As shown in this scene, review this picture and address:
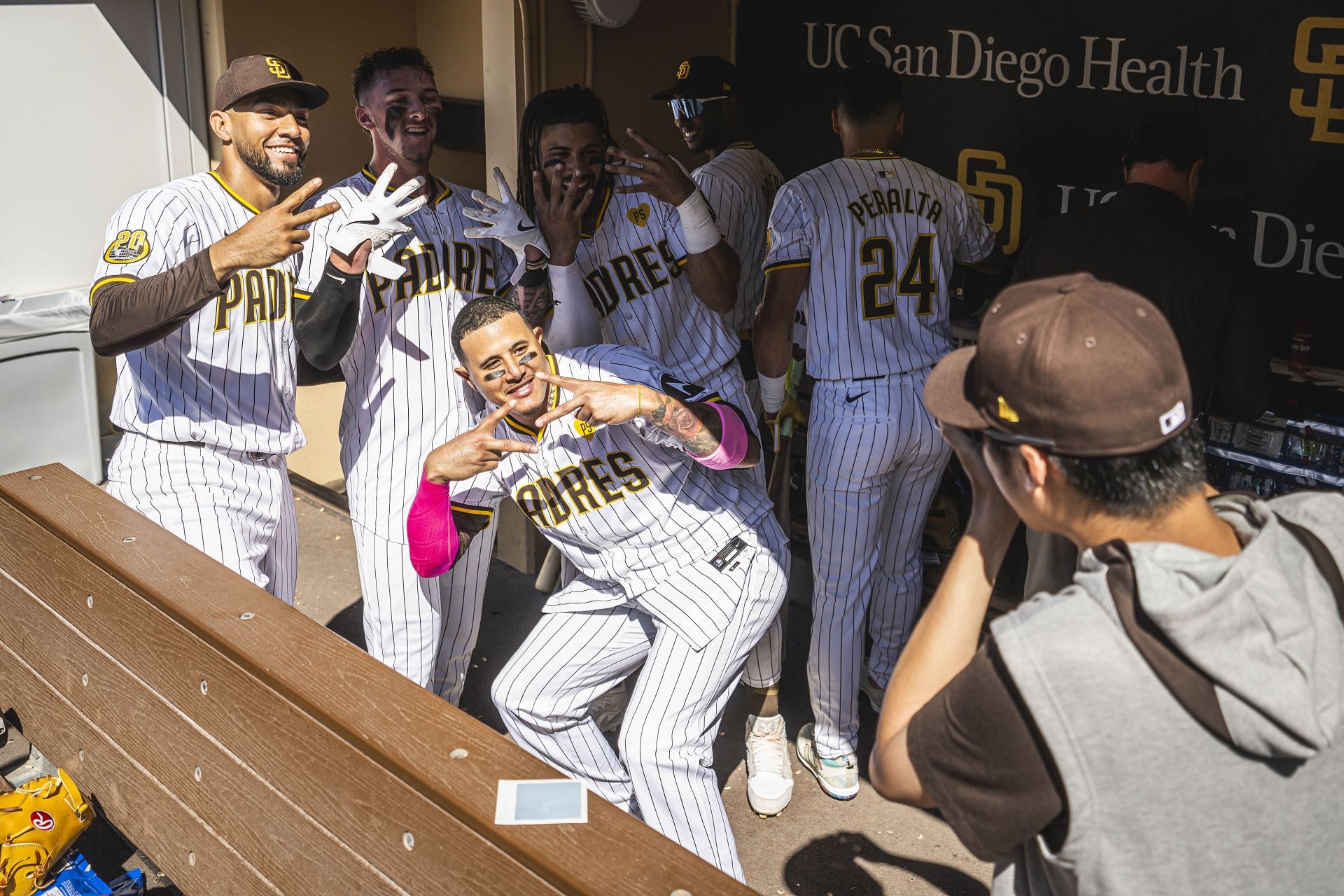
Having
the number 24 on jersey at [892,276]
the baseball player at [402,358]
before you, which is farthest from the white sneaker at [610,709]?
the number 24 on jersey at [892,276]

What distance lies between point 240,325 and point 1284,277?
9.61 feet

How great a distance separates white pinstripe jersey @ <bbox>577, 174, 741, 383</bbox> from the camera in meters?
3.38

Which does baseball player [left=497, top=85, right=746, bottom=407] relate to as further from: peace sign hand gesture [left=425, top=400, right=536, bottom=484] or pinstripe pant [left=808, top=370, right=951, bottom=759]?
peace sign hand gesture [left=425, top=400, right=536, bottom=484]

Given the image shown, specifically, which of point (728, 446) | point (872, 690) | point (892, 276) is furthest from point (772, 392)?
point (872, 690)

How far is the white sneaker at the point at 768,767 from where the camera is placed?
3357 millimetres

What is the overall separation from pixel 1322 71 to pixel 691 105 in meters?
1.79

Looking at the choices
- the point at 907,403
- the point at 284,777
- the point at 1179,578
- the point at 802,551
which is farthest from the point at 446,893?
the point at 802,551

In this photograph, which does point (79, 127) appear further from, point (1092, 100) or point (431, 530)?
point (1092, 100)

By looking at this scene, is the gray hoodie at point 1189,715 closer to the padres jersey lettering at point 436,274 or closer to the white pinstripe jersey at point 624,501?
the white pinstripe jersey at point 624,501

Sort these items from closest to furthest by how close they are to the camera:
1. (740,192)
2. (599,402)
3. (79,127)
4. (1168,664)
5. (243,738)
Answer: (1168,664), (243,738), (599,402), (740,192), (79,127)

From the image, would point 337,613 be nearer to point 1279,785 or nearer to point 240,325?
point 240,325

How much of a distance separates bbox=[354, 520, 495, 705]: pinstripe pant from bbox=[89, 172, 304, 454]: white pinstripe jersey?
0.42 m

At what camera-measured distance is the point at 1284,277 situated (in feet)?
11.7

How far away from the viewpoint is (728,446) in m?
2.71
